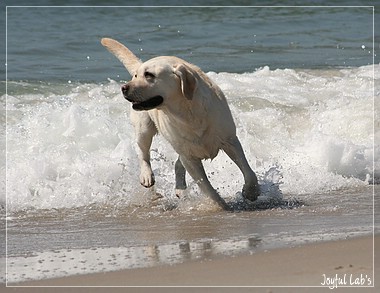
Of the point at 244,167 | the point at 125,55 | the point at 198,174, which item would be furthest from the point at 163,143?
the point at 244,167

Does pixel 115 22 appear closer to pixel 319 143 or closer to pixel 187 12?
pixel 187 12

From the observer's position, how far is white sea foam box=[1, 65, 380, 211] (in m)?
8.85

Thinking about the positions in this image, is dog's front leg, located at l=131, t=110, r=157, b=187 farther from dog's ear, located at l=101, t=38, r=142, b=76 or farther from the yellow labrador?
dog's ear, located at l=101, t=38, r=142, b=76

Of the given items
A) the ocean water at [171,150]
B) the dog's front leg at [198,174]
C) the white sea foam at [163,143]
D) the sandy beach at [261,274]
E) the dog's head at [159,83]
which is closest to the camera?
the sandy beach at [261,274]

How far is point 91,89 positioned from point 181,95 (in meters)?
5.72

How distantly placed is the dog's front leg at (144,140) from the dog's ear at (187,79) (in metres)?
1.16

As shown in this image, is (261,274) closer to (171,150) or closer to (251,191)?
(251,191)

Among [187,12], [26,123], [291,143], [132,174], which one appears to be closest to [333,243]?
[132,174]

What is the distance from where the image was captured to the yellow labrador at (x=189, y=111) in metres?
7.27

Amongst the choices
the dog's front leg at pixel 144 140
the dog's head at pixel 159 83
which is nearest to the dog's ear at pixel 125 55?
the dog's front leg at pixel 144 140

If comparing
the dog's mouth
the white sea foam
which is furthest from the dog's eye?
the white sea foam

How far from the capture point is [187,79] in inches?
289

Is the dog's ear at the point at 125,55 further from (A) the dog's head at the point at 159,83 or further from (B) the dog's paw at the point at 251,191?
(B) the dog's paw at the point at 251,191

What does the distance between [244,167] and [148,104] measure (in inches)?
40.4
